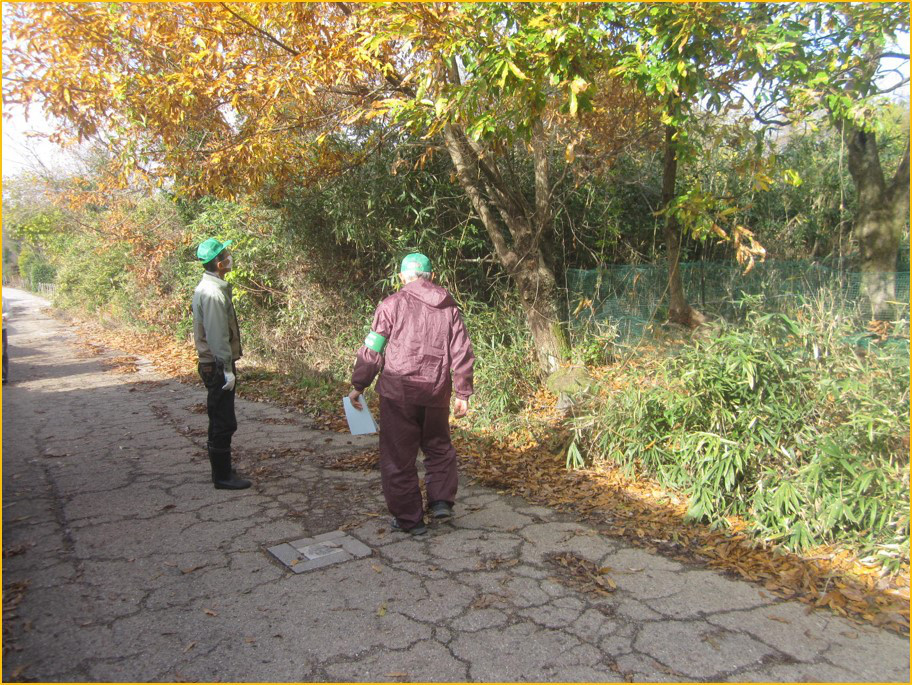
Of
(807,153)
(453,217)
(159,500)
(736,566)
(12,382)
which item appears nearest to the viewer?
(736,566)

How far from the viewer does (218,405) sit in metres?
5.11

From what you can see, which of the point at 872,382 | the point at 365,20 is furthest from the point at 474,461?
the point at 365,20

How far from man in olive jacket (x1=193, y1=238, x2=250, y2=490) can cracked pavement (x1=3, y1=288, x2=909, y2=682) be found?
34cm

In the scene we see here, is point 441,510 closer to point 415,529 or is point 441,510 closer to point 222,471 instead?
point 415,529

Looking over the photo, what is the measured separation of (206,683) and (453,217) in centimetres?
623

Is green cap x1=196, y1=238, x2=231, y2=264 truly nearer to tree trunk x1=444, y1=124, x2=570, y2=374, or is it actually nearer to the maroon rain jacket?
the maroon rain jacket

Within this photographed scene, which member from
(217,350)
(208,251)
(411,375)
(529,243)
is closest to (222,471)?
(217,350)

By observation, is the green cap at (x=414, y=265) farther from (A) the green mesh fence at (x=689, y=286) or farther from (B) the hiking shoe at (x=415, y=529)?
(A) the green mesh fence at (x=689, y=286)

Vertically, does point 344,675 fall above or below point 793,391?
below

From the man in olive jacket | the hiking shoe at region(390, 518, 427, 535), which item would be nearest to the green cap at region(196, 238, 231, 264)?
the man in olive jacket

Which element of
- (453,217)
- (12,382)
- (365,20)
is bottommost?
(12,382)

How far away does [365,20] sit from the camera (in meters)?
5.66

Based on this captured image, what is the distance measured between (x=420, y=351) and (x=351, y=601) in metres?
1.59

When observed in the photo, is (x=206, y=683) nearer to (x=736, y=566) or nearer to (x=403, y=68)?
(x=736, y=566)
